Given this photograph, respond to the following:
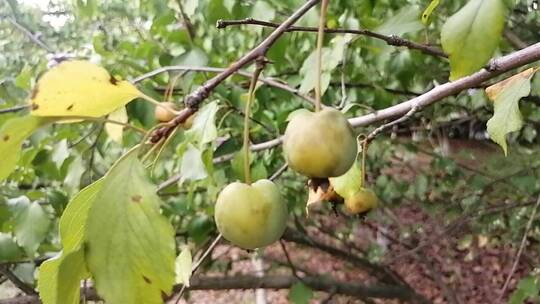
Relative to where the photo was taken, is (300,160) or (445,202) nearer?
(300,160)

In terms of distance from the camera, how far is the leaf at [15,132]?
0.68 m

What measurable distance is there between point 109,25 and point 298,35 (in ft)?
8.66

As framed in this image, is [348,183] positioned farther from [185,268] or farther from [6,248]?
[6,248]

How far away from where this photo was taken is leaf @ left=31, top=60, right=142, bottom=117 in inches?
28.0

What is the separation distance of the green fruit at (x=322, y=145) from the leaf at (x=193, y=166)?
76cm

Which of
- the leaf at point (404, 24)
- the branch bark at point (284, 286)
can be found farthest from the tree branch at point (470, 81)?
the branch bark at point (284, 286)

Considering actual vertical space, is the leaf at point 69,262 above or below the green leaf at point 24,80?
above

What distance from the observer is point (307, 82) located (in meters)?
1.47

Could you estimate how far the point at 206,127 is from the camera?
1.22m

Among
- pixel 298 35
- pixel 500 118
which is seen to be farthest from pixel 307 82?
pixel 298 35

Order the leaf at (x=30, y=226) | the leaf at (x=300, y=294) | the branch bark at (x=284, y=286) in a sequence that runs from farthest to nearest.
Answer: the leaf at (x=300, y=294) → the branch bark at (x=284, y=286) → the leaf at (x=30, y=226)

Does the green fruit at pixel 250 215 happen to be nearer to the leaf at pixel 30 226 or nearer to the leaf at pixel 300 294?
the leaf at pixel 30 226

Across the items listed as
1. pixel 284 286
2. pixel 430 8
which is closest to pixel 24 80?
pixel 430 8

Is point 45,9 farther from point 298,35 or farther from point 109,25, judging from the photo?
point 298,35
